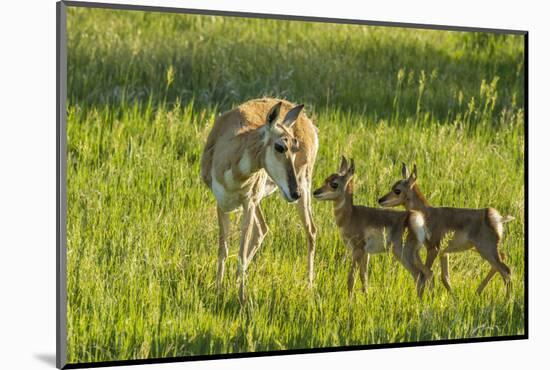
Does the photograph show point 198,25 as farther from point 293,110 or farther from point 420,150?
point 420,150

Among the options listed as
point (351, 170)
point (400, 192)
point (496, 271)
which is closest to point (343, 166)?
point (351, 170)

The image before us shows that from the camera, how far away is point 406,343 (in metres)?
8.08

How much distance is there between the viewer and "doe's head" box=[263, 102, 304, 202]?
7195 mm

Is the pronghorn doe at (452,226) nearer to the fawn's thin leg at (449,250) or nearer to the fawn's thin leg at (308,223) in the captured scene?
the fawn's thin leg at (449,250)

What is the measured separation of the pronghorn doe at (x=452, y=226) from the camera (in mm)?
8203

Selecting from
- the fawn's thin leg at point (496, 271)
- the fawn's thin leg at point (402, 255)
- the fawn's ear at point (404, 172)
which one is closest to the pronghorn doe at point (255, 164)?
the fawn's thin leg at point (402, 255)

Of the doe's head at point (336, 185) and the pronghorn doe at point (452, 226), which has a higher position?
the doe's head at point (336, 185)

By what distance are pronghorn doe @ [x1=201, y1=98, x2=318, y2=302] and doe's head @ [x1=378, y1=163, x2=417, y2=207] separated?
515 millimetres

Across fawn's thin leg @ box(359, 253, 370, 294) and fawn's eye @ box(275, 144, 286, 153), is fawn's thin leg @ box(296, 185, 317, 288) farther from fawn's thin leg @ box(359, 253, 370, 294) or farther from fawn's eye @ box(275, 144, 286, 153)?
fawn's eye @ box(275, 144, 286, 153)

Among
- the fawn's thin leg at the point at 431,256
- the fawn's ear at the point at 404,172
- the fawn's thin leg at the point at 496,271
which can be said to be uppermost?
the fawn's ear at the point at 404,172

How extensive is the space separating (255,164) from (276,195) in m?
0.62

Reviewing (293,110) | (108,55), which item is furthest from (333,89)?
(108,55)

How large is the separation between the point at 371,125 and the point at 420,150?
0.36 meters

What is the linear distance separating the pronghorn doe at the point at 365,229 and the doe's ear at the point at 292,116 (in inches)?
23.5
